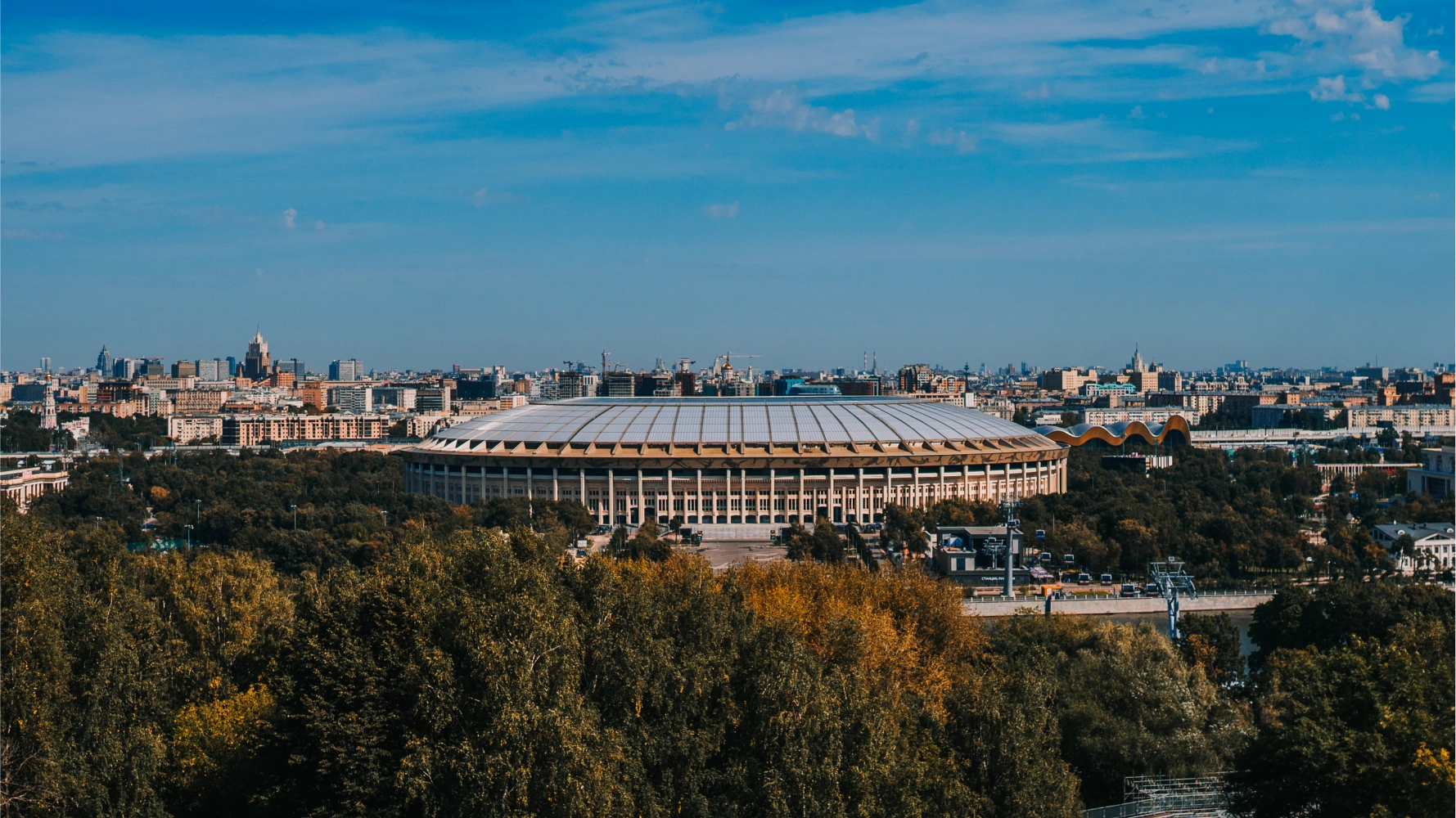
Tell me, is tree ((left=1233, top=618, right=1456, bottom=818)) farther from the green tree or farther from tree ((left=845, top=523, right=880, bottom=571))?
the green tree

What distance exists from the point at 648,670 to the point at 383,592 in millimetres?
3778

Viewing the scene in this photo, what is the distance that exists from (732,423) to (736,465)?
4816 millimetres

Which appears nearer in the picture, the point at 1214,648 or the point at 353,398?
the point at 1214,648

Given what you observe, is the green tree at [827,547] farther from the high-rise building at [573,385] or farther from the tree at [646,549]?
the high-rise building at [573,385]

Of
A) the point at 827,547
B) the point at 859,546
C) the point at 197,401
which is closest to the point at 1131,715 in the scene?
the point at 827,547

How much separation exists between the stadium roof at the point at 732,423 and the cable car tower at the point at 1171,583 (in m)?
18.8

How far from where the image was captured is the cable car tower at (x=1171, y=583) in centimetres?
3469

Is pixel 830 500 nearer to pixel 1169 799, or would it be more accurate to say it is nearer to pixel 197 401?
pixel 1169 799

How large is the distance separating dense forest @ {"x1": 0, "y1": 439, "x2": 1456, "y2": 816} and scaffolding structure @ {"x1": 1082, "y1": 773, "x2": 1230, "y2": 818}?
39cm

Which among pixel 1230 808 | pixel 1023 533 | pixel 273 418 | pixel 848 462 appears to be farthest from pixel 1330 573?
pixel 273 418

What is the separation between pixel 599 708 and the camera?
17.8 metres

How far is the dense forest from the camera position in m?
16.4

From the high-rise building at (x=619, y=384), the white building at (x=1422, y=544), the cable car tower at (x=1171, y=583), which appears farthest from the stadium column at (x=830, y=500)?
the high-rise building at (x=619, y=384)

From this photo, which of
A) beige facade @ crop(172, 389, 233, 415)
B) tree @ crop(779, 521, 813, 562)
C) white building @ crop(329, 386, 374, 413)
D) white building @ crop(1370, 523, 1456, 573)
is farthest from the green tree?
white building @ crop(329, 386, 374, 413)
